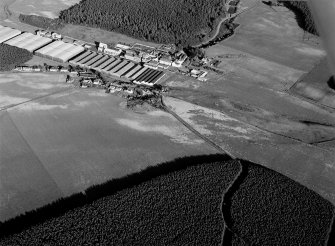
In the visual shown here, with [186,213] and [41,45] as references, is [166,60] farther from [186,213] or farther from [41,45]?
[186,213]

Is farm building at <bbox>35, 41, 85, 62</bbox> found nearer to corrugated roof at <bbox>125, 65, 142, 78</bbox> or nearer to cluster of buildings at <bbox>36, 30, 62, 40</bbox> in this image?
cluster of buildings at <bbox>36, 30, 62, 40</bbox>

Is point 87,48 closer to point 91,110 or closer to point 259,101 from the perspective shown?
point 91,110

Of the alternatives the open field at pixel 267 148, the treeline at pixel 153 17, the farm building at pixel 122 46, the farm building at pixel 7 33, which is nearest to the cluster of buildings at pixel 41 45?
the farm building at pixel 7 33

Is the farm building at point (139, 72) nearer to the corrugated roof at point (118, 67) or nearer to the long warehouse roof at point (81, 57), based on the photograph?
the corrugated roof at point (118, 67)

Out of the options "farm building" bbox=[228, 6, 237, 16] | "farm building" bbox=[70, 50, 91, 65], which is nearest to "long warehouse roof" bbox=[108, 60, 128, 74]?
"farm building" bbox=[70, 50, 91, 65]

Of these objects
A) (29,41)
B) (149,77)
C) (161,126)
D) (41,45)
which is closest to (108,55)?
(149,77)

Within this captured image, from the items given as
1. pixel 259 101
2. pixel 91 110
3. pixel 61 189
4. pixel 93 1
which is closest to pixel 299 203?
pixel 259 101
